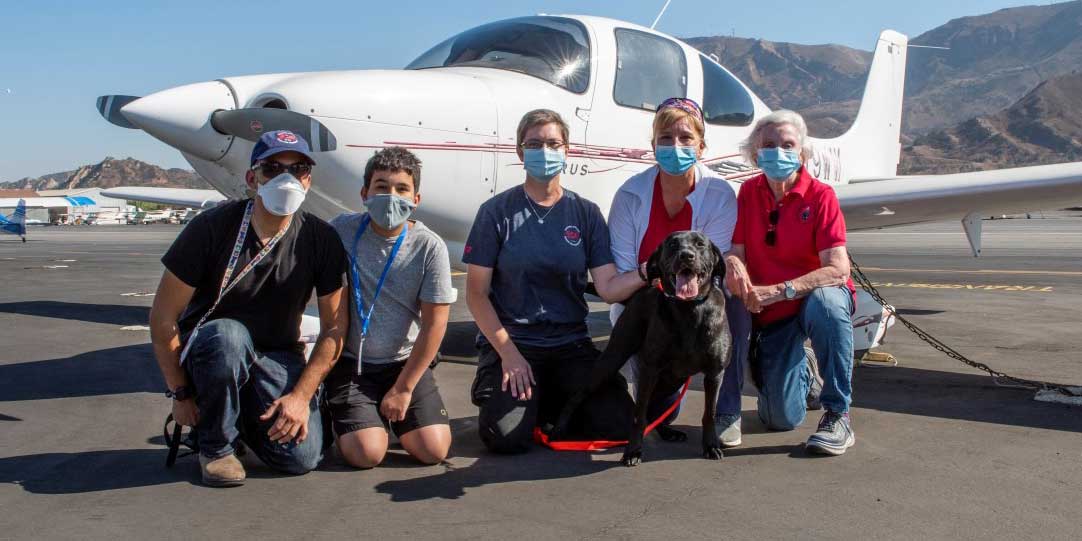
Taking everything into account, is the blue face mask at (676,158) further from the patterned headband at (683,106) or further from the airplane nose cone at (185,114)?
the airplane nose cone at (185,114)

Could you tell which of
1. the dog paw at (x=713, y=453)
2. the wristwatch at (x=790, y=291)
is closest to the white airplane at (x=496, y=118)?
the wristwatch at (x=790, y=291)

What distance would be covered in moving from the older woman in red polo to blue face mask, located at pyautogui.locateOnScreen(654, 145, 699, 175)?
0.38m

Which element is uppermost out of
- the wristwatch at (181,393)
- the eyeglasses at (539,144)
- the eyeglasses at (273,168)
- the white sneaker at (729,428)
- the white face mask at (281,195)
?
the eyeglasses at (539,144)

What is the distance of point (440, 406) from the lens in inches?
150

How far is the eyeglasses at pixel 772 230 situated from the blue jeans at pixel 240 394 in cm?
223

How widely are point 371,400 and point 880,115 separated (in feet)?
33.7

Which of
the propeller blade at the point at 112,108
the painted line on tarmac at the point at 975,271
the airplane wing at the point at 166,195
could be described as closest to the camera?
the propeller blade at the point at 112,108

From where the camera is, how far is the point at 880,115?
1204 cm

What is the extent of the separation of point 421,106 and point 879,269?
1272cm

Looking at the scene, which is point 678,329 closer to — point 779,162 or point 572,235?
point 572,235

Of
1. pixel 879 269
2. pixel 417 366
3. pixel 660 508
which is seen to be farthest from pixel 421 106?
pixel 879 269

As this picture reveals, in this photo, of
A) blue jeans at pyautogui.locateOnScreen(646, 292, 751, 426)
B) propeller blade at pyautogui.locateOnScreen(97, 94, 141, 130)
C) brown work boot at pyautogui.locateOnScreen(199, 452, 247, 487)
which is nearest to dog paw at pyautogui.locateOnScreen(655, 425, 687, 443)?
blue jeans at pyautogui.locateOnScreen(646, 292, 751, 426)

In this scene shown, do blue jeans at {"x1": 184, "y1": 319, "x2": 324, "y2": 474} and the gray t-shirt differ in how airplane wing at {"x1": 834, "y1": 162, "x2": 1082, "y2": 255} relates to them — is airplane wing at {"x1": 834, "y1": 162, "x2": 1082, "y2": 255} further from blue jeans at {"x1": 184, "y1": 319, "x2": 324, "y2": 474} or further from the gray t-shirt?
blue jeans at {"x1": 184, "y1": 319, "x2": 324, "y2": 474}

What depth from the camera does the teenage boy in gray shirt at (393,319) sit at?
3686 mm
